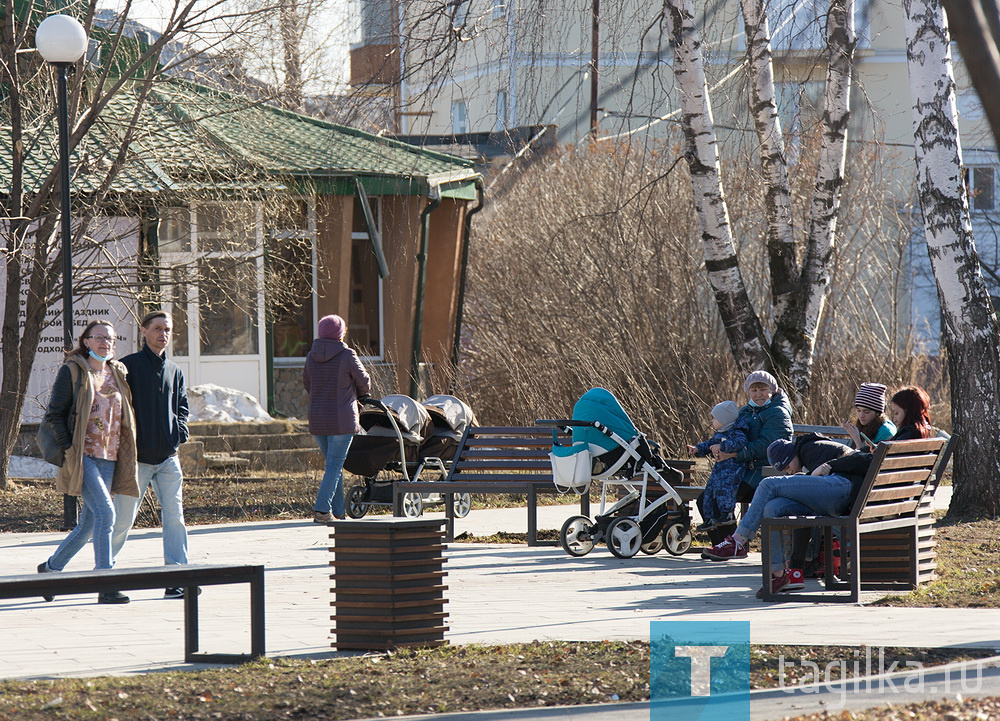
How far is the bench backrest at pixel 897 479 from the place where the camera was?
891 cm

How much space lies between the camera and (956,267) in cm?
1315

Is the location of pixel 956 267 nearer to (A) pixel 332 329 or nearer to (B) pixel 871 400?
(B) pixel 871 400

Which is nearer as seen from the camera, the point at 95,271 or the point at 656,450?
the point at 656,450

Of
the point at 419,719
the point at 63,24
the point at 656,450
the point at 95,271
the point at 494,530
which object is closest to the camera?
the point at 419,719

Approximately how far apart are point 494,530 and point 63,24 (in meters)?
6.06

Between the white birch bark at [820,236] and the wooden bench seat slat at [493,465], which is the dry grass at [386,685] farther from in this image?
the white birch bark at [820,236]

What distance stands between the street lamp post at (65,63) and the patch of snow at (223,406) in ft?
22.1

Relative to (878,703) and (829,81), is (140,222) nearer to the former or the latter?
(829,81)

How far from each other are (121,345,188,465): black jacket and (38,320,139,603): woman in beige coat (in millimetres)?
113

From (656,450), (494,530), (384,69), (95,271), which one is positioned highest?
(384,69)

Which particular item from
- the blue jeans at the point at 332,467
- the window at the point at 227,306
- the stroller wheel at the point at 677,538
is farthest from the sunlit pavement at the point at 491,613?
the window at the point at 227,306

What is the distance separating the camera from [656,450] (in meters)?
11.1

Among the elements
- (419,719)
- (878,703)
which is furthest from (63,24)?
(878,703)

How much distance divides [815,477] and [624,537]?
2.22 metres
